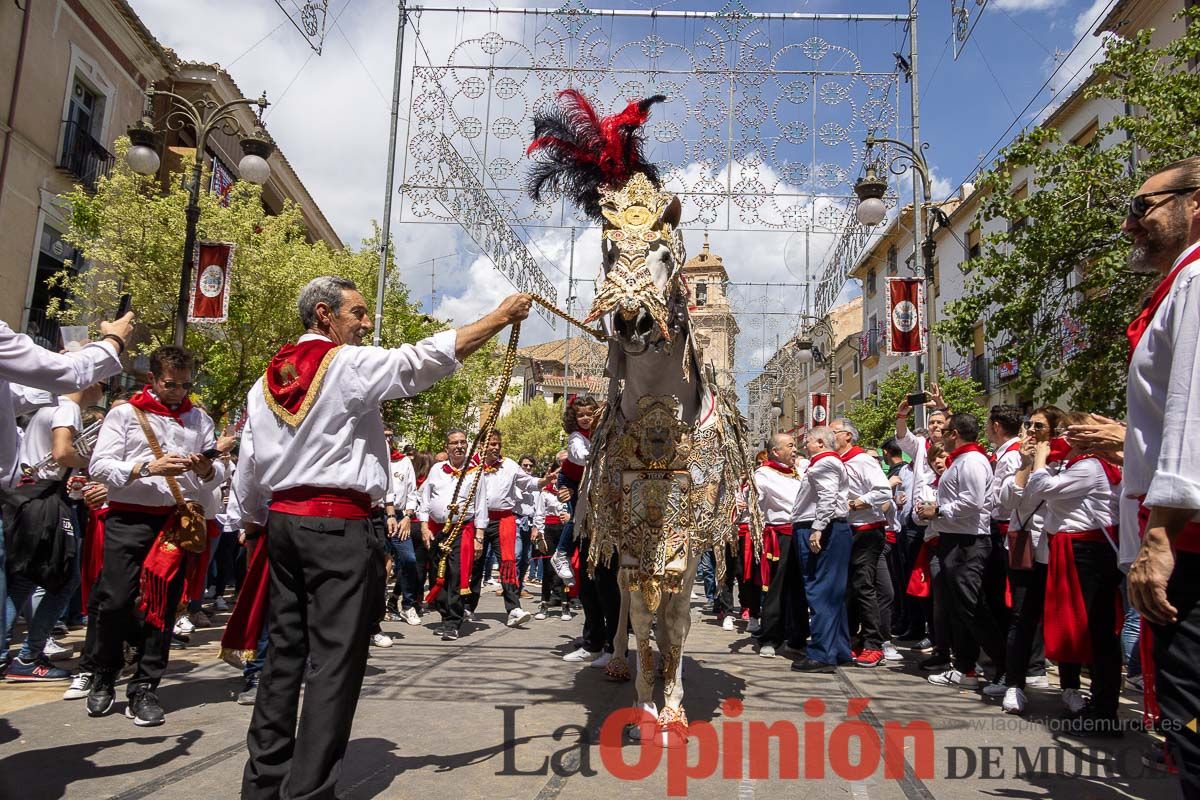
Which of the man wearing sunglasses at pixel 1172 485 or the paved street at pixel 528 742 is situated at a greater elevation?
the man wearing sunglasses at pixel 1172 485

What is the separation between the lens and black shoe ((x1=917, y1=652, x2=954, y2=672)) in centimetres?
675

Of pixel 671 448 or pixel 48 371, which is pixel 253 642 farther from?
pixel 671 448

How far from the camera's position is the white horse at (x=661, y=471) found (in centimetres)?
448

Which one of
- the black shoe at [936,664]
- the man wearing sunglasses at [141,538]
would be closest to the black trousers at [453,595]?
the man wearing sunglasses at [141,538]

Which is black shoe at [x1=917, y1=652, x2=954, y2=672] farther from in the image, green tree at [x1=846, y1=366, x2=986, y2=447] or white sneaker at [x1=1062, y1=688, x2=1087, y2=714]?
green tree at [x1=846, y1=366, x2=986, y2=447]

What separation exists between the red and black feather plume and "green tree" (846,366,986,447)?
69.4ft

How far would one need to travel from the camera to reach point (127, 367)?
2048cm

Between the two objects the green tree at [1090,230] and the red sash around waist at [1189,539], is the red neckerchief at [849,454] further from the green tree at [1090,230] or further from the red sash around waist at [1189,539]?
the red sash around waist at [1189,539]

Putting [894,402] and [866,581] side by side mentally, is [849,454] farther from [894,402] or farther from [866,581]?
[894,402]

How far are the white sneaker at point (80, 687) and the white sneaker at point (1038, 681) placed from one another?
22.3ft

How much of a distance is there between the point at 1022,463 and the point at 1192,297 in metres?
3.66

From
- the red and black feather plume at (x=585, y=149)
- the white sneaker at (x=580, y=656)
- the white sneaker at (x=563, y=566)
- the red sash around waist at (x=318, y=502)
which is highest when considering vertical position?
the red and black feather plume at (x=585, y=149)

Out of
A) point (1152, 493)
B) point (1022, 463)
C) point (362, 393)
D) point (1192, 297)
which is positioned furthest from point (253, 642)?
point (1022, 463)

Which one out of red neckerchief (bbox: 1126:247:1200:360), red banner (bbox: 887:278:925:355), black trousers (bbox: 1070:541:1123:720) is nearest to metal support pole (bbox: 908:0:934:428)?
red banner (bbox: 887:278:925:355)
